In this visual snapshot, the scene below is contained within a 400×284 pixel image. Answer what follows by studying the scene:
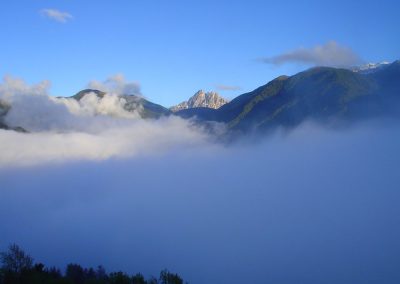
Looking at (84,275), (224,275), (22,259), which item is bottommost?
(224,275)

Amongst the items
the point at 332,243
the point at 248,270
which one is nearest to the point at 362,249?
the point at 332,243

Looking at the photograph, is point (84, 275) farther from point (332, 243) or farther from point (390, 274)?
point (332, 243)

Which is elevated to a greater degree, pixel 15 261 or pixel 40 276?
pixel 40 276

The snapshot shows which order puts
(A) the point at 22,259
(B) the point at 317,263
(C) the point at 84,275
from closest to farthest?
(A) the point at 22,259 → (C) the point at 84,275 → (B) the point at 317,263

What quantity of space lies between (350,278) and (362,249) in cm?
3456

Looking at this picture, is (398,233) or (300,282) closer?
(300,282)

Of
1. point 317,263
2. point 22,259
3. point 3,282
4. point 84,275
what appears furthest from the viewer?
point 317,263

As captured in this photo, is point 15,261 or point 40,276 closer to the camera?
point 40,276

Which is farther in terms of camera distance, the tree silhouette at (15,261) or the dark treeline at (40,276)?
the tree silhouette at (15,261)

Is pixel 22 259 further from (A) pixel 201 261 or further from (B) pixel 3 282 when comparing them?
(A) pixel 201 261

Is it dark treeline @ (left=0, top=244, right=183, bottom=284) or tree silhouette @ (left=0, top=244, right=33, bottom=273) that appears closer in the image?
dark treeline @ (left=0, top=244, right=183, bottom=284)

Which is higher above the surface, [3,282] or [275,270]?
[3,282]

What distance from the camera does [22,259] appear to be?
85.0 meters

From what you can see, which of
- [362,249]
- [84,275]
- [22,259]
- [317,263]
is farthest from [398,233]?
[22,259]
